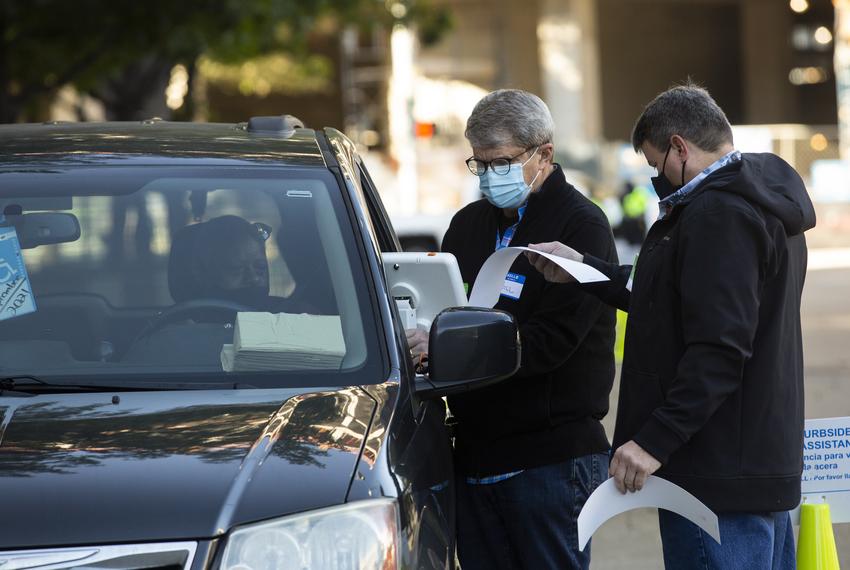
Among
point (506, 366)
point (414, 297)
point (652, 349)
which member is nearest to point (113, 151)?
point (414, 297)

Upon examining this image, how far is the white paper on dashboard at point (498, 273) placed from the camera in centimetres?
373

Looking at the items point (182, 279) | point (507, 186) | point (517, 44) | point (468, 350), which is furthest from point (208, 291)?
point (517, 44)

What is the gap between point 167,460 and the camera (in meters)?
2.71

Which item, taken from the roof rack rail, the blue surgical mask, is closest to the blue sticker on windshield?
the roof rack rail

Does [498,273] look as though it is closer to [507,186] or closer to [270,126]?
[507,186]

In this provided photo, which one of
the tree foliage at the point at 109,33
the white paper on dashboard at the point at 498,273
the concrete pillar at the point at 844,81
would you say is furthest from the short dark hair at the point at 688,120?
the concrete pillar at the point at 844,81

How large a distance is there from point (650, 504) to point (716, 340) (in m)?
0.48

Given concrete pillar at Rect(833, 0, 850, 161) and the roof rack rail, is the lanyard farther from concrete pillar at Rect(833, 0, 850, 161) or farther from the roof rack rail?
concrete pillar at Rect(833, 0, 850, 161)

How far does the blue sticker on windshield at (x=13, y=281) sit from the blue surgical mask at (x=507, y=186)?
1.35 meters

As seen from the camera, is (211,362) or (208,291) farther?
(208,291)

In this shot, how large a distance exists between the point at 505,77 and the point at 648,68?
462 inches

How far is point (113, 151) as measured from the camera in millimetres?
3818

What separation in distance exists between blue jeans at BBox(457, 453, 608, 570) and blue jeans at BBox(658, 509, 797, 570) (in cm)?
43

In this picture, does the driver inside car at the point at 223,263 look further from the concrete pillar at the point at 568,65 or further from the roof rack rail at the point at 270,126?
the concrete pillar at the point at 568,65
